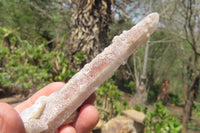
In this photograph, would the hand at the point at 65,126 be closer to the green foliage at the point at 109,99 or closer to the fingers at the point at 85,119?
the fingers at the point at 85,119

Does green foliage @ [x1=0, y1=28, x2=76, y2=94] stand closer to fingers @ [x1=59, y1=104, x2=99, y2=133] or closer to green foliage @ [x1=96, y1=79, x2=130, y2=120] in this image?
green foliage @ [x1=96, y1=79, x2=130, y2=120]

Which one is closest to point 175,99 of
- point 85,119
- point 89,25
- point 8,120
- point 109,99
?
point 109,99

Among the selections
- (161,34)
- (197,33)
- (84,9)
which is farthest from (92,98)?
(161,34)

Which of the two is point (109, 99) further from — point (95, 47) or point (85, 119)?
point (85, 119)

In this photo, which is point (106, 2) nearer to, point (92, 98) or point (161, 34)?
point (92, 98)

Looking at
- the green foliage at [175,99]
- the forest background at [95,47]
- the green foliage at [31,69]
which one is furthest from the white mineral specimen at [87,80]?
the green foliage at [175,99]

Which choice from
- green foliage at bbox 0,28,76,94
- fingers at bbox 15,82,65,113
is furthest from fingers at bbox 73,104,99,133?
green foliage at bbox 0,28,76,94
